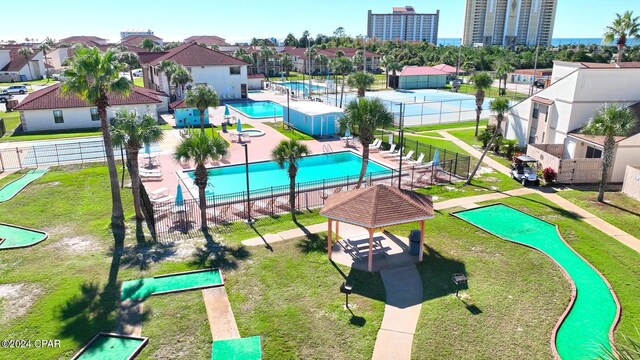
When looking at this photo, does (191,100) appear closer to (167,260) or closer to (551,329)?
(167,260)

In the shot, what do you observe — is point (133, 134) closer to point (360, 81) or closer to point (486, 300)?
point (486, 300)

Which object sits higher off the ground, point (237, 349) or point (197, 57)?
point (197, 57)

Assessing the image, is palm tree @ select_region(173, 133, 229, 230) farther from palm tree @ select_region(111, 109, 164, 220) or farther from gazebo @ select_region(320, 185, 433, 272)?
gazebo @ select_region(320, 185, 433, 272)

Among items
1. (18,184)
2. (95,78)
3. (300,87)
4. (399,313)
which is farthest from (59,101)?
(300,87)

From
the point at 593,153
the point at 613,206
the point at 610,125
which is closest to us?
the point at 610,125

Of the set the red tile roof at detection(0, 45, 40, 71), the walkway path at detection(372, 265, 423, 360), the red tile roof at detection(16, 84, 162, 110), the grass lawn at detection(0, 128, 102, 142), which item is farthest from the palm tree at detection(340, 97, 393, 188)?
the red tile roof at detection(0, 45, 40, 71)
